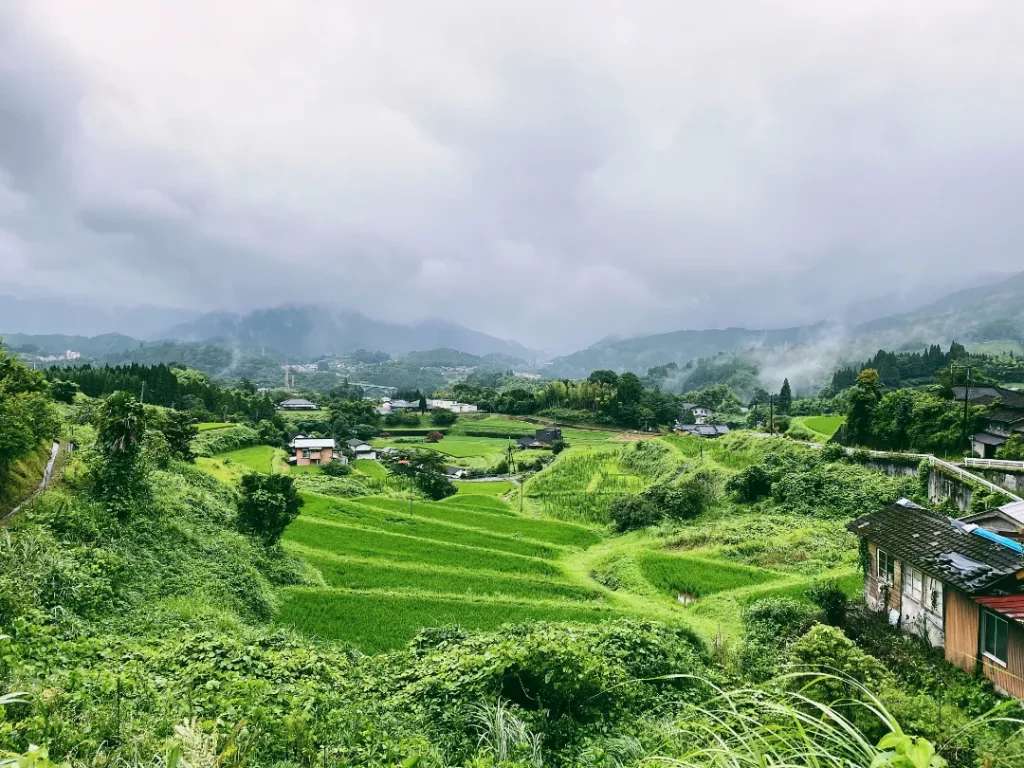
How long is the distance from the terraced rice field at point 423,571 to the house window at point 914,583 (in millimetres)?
8570

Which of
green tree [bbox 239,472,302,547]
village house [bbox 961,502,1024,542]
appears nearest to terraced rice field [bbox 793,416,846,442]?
village house [bbox 961,502,1024,542]

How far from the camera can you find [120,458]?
17.3 metres

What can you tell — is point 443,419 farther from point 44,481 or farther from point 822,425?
point 44,481

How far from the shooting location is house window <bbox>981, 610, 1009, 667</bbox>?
1277 centimetres

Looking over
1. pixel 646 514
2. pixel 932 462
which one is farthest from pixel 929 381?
pixel 646 514

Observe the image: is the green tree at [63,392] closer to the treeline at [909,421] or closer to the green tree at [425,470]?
the green tree at [425,470]

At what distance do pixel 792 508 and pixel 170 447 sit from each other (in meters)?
33.4

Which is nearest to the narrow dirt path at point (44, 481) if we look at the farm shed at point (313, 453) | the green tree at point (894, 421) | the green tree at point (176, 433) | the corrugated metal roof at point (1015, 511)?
the green tree at point (176, 433)

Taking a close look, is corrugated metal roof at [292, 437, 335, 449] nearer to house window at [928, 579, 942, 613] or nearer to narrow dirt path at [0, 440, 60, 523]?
narrow dirt path at [0, 440, 60, 523]

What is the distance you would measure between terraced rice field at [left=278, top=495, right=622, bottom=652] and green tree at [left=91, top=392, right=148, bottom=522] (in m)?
5.63

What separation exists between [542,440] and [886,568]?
59.5 meters

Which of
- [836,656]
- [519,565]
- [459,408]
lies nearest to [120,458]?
[519,565]

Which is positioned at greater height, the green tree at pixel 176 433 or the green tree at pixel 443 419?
the green tree at pixel 176 433

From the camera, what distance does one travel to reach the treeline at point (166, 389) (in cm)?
6606
